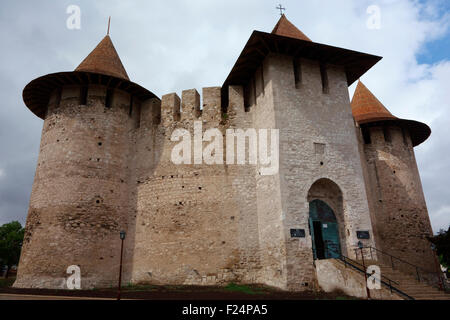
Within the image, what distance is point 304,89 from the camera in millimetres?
13289

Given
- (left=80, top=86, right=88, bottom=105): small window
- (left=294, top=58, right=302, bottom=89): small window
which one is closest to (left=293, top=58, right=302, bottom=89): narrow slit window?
(left=294, top=58, right=302, bottom=89): small window

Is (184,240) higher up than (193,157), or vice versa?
(193,157)

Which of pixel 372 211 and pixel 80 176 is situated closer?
pixel 80 176

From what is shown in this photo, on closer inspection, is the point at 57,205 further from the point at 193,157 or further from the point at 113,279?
the point at 193,157

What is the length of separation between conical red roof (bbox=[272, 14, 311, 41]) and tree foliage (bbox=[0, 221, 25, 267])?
28669 millimetres

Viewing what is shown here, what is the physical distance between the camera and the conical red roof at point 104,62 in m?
15.1

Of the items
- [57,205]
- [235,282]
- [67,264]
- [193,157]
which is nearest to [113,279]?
A: [67,264]

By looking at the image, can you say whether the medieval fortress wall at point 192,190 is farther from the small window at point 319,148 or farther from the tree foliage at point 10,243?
the tree foliage at point 10,243

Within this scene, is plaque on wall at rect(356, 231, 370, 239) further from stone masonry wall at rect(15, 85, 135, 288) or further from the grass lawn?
stone masonry wall at rect(15, 85, 135, 288)

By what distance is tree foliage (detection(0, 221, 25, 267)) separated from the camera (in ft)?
93.3

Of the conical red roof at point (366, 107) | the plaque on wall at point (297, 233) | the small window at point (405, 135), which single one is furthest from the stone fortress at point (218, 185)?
the small window at point (405, 135)

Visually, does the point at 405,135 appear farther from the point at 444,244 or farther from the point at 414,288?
the point at 414,288
